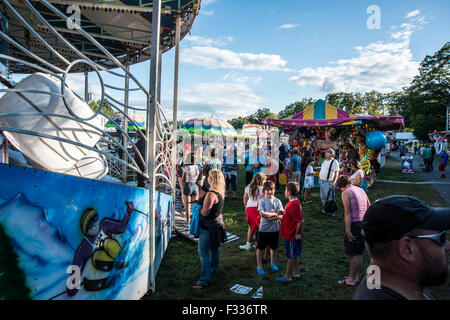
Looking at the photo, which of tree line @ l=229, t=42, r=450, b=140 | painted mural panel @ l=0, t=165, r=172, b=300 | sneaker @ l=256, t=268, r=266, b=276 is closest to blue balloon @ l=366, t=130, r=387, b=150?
sneaker @ l=256, t=268, r=266, b=276

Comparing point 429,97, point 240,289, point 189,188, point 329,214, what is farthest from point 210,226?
point 429,97

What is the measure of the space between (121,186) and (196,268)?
2.30 m

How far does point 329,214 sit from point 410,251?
658 centimetres

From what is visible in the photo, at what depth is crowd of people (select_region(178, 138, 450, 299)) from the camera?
1211mm

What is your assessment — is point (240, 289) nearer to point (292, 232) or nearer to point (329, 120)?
point (292, 232)

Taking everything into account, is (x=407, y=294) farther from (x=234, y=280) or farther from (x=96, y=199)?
(x=234, y=280)

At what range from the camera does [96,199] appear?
2.28 m

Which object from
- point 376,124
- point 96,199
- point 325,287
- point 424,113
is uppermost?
point 424,113

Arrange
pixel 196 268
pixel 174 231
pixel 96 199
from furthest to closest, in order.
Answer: pixel 174 231 → pixel 196 268 → pixel 96 199

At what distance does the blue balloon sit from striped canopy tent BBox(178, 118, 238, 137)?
7759 mm

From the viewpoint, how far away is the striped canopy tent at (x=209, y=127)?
1518 centimetres

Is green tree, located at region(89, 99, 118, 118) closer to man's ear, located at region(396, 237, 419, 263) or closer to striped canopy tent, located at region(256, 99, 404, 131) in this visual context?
man's ear, located at region(396, 237, 419, 263)
